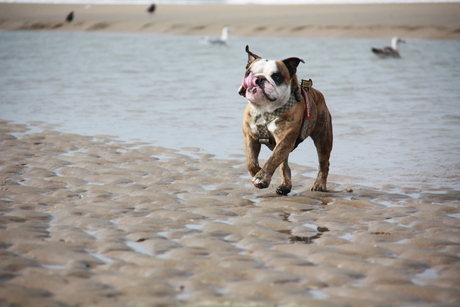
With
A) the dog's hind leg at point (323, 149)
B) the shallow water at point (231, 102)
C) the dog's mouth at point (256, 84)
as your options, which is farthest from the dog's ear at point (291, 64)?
the shallow water at point (231, 102)

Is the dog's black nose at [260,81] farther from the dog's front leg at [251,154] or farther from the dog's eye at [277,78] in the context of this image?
the dog's front leg at [251,154]

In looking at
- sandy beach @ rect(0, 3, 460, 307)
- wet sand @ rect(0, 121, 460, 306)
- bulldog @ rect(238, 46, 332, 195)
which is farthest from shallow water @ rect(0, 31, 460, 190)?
bulldog @ rect(238, 46, 332, 195)

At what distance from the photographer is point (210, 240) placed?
Answer: 5137 millimetres

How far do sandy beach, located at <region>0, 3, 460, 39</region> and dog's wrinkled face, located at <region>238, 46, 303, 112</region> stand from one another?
30330mm

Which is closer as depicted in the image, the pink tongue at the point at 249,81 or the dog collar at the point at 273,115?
the pink tongue at the point at 249,81

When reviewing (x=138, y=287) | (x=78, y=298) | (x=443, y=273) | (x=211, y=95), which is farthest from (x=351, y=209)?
(x=211, y=95)

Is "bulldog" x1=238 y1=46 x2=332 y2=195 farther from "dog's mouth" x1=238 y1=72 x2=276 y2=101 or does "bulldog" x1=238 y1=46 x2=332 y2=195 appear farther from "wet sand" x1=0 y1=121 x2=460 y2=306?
"wet sand" x1=0 y1=121 x2=460 y2=306

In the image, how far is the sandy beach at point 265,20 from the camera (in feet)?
126

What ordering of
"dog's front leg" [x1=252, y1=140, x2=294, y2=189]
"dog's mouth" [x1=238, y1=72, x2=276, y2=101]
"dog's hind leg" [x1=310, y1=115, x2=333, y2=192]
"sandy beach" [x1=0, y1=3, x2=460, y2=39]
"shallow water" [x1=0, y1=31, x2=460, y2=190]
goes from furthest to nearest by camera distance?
"sandy beach" [x1=0, y1=3, x2=460, y2=39], "shallow water" [x1=0, y1=31, x2=460, y2=190], "dog's hind leg" [x1=310, y1=115, x2=333, y2=192], "dog's front leg" [x1=252, y1=140, x2=294, y2=189], "dog's mouth" [x1=238, y1=72, x2=276, y2=101]

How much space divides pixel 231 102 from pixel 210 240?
30.7ft

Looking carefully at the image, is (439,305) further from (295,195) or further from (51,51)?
(51,51)

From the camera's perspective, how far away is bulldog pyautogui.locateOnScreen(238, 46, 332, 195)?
6176 mm

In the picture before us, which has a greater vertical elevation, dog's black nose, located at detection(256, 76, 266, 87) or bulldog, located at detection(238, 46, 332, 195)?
dog's black nose, located at detection(256, 76, 266, 87)

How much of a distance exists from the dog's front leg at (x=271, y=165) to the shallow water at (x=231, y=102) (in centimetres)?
153
